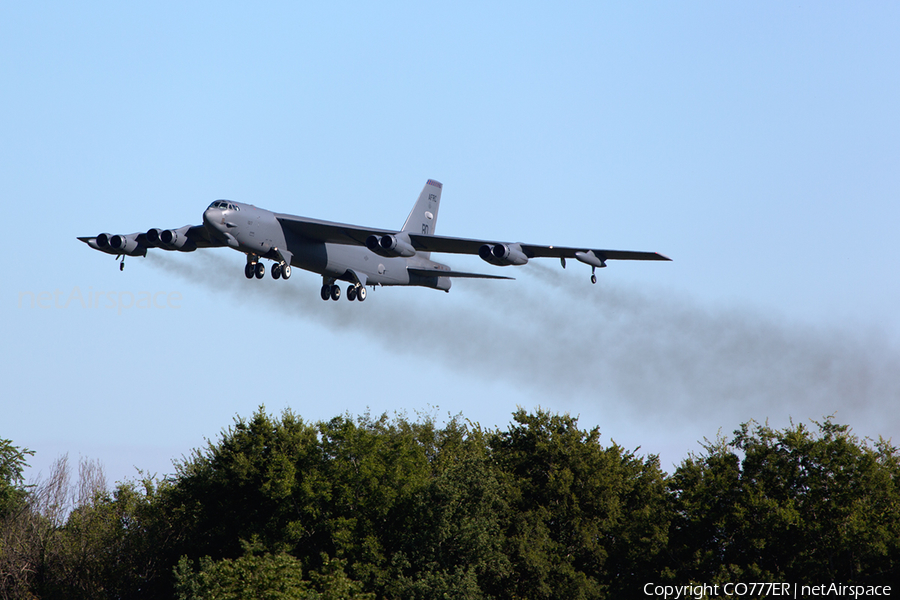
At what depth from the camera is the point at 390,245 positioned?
39.8m

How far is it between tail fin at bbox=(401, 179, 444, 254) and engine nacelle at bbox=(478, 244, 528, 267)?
15.1 metres

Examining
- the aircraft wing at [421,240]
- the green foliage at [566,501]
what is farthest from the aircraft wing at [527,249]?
the green foliage at [566,501]

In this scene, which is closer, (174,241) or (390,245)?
(390,245)

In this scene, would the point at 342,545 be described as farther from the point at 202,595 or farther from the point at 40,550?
the point at 40,550

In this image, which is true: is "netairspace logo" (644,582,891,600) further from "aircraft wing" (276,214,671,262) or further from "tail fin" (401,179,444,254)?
"tail fin" (401,179,444,254)

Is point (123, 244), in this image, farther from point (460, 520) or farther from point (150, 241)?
point (460, 520)

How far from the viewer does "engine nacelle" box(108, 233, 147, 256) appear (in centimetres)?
4375

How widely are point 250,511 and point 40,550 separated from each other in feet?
56.4

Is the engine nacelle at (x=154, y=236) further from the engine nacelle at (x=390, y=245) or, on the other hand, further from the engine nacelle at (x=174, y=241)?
the engine nacelle at (x=390, y=245)

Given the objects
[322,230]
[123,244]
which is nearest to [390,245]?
[322,230]

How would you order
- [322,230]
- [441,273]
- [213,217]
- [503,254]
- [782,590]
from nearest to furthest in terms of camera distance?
[213,217]
[503,254]
[782,590]
[322,230]
[441,273]

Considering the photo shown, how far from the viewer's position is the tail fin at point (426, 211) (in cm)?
5422

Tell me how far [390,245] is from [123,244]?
1173cm

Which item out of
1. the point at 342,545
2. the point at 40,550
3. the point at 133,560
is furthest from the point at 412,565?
the point at 40,550
